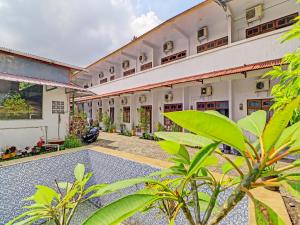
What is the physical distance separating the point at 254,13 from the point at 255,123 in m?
11.3

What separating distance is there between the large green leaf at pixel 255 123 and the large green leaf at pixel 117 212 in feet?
1.85

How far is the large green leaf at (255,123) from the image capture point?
875 millimetres

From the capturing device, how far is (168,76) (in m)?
13.7

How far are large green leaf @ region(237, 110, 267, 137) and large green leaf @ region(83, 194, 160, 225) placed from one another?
56cm

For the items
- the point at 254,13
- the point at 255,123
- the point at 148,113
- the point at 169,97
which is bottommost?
the point at 255,123

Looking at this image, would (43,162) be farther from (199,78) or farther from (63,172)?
(199,78)

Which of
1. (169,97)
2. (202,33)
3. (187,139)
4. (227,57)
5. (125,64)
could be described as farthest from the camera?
(125,64)

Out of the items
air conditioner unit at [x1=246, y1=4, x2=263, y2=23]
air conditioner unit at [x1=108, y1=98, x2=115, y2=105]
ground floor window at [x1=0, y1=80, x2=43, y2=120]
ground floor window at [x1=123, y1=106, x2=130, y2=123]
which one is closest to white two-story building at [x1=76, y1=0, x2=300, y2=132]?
air conditioner unit at [x1=246, y1=4, x2=263, y2=23]

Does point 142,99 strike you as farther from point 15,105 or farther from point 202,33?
point 15,105

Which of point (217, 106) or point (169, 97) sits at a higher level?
point (169, 97)

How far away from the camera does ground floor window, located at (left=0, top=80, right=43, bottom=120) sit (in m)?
9.67

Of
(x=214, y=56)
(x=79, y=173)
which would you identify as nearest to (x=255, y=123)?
(x=79, y=173)

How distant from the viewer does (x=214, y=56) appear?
10.8 m

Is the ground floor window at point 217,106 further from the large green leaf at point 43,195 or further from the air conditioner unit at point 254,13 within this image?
the large green leaf at point 43,195
